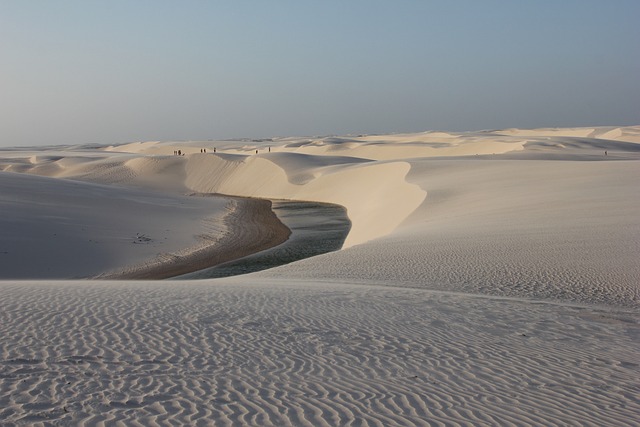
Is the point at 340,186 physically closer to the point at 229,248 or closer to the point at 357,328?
the point at 229,248

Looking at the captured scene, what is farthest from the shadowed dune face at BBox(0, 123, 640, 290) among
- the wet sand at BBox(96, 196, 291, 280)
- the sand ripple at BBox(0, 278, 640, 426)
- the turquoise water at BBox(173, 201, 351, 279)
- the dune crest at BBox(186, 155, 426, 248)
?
the wet sand at BBox(96, 196, 291, 280)

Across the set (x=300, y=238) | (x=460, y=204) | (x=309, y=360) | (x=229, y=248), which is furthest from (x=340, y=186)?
(x=309, y=360)

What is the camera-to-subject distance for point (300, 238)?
2616 centimetres

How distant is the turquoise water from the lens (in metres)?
19.6

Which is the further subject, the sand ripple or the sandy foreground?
the sandy foreground

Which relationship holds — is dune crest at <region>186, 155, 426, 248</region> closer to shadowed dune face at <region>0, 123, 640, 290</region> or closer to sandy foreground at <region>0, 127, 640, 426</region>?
shadowed dune face at <region>0, 123, 640, 290</region>

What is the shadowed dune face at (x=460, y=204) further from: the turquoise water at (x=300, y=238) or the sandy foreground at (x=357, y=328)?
the turquoise water at (x=300, y=238)

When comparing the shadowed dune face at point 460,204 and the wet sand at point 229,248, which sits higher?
the shadowed dune face at point 460,204

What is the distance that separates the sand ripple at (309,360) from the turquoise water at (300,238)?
882 centimetres

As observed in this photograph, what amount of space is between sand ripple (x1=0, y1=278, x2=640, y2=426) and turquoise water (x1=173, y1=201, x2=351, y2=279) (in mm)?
8820

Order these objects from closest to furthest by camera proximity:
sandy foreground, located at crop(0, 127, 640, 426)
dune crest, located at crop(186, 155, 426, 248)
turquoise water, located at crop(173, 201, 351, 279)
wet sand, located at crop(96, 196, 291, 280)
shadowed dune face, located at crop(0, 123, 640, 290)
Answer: sandy foreground, located at crop(0, 127, 640, 426) → shadowed dune face, located at crop(0, 123, 640, 290) → wet sand, located at crop(96, 196, 291, 280) → turquoise water, located at crop(173, 201, 351, 279) → dune crest, located at crop(186, 155, 426, 248)

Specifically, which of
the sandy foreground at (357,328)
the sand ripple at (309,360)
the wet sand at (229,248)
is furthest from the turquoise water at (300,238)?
the sand ripple at (309,360)

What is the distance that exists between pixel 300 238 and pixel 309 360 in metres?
19.2

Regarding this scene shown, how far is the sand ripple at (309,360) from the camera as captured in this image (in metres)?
5.40
